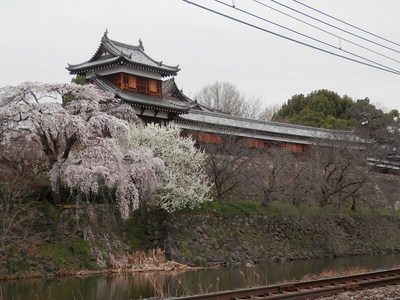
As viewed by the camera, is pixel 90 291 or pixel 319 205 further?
pixel 319 205

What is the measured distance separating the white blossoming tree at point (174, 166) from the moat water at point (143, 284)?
427 centimetres

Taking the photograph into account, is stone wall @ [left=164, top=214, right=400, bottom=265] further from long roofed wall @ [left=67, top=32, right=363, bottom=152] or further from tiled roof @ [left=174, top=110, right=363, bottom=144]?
tiled roof @ [left=174, top=110, right=363, bottom=144]

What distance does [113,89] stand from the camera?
32.4 m

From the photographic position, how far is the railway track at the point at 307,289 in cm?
1234

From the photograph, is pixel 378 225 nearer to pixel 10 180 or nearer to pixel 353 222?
pixel 353 222

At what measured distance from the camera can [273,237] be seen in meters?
31.5

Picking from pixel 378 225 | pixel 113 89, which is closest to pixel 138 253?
pixel 113 89

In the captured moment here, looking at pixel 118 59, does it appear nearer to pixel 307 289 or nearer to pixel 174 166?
pixel 174 166

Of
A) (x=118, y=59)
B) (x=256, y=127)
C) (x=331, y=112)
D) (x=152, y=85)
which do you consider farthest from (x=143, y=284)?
(x=331, y=112)

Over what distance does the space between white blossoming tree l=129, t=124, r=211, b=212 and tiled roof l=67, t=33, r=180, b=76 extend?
5887 mm

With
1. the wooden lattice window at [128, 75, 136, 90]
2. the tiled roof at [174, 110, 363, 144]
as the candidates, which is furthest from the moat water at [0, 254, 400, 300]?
the wooden lattice window at [128, 75, 136, 90]

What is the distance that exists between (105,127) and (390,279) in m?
15.7

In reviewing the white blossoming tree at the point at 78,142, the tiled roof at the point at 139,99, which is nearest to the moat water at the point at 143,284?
the white blossoming tree at the point at 78,142

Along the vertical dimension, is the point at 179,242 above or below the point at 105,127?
below
